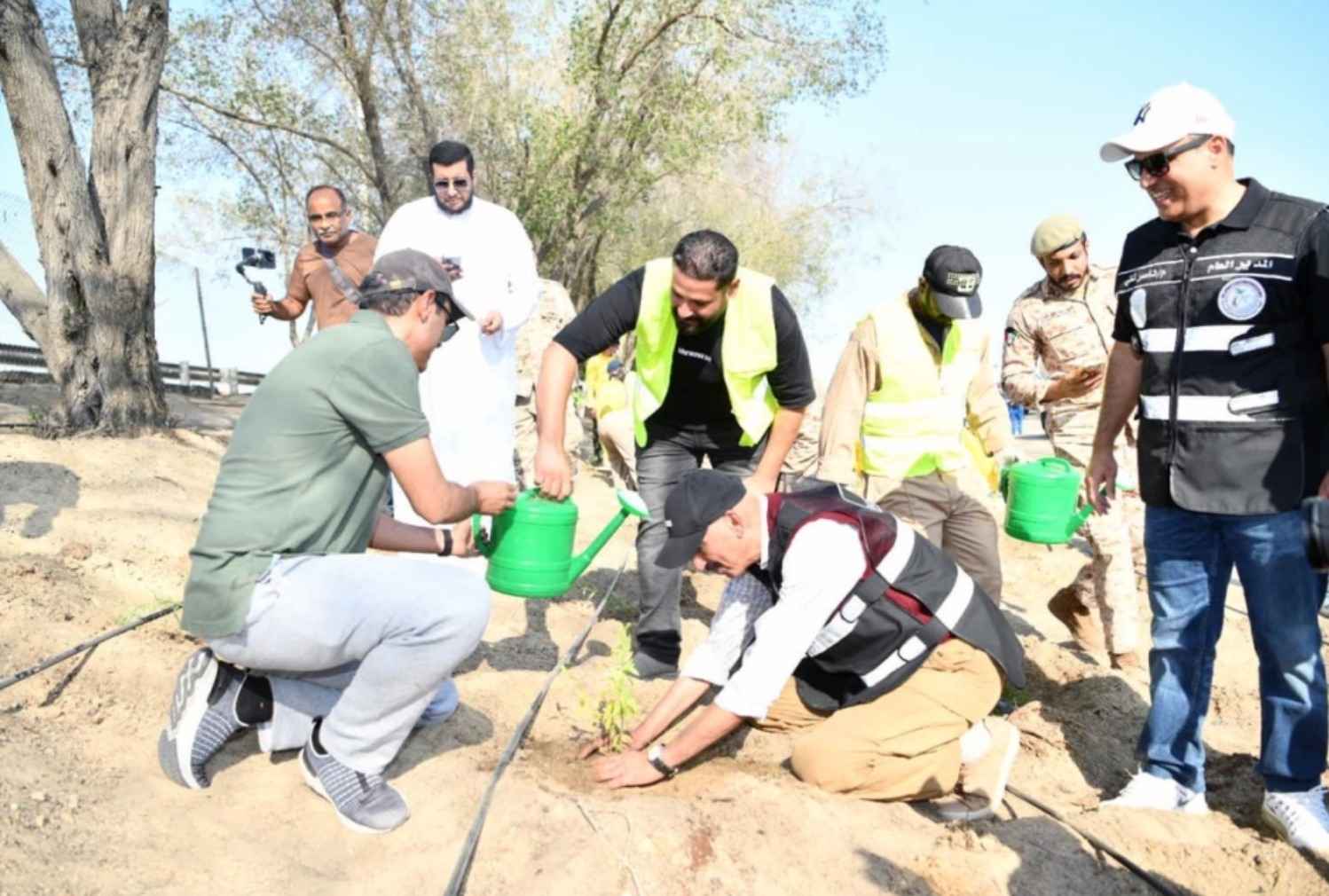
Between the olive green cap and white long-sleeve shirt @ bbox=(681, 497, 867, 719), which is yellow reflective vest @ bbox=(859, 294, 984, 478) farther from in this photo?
white long-sleeve shirt @ bbox=(681, 497, 867, 719)

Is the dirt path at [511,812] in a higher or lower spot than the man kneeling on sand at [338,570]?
lower

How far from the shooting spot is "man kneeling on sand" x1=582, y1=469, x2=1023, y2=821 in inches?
119

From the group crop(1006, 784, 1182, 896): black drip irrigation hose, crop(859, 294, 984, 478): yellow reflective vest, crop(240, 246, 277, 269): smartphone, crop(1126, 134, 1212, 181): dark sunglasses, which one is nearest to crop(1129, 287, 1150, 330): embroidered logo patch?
crop(1126, 134, 1212, 181): dark sunglasses

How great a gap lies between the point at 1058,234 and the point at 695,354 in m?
2.00

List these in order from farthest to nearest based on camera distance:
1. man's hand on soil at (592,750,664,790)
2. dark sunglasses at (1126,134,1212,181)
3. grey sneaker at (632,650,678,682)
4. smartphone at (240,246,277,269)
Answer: smartphone at (240,246,277,269)
grey sneaker at (632,650,678,682)
man's hand on soil at (592,750,664,790)
dark sunglasses at (1126,134,1212,181)

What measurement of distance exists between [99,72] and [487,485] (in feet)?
16.9

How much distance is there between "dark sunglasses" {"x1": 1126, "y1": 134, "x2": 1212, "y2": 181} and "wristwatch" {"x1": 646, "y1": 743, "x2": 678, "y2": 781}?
2267 millimetres

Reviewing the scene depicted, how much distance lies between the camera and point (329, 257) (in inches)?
201

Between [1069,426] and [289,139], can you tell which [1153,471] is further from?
[289,139]

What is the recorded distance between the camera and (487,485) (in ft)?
10.6

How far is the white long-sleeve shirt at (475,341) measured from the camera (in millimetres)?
4609

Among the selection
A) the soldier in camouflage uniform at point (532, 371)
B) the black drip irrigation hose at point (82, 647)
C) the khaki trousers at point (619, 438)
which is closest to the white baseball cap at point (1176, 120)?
the black drip irrigation hose at point (82, 647)

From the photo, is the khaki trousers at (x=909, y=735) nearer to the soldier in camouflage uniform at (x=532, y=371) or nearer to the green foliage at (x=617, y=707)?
the green foliage at (x=617, y=707)

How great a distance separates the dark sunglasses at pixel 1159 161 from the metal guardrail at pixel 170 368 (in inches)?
473
